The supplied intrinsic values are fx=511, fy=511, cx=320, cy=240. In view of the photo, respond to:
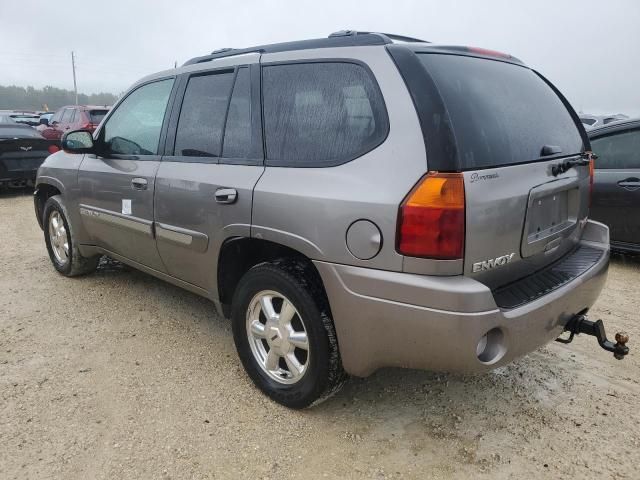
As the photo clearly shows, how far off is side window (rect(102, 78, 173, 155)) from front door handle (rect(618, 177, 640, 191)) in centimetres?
421

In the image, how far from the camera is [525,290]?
2.30 m

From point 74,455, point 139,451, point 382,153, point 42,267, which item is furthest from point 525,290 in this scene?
point 42,267

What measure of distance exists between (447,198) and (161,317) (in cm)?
267

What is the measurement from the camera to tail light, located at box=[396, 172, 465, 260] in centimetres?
200

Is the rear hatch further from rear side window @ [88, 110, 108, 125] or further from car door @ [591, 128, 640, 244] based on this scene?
rear side window @ [88, 110, 108, 125]

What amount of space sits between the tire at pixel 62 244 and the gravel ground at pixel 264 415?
2.85 feet

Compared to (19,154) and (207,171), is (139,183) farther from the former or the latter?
(19,154)

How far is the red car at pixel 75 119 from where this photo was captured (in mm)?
12961

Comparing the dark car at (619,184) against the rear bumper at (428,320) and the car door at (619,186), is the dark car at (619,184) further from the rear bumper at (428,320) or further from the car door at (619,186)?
the rear bumper at (428,320)

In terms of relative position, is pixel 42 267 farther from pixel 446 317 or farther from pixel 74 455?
pixel 446 317

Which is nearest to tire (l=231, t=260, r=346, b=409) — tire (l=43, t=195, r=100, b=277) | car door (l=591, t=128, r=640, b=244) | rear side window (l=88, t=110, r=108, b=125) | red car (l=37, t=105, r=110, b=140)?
tire (l=43, t=195, r=100, b=277)

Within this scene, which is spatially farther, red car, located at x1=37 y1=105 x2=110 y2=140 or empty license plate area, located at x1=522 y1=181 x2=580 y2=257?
red car, located at x1=37 y1=105 x2=110 y2=140

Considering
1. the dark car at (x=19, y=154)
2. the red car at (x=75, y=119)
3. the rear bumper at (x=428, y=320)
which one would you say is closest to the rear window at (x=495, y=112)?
the rear bumper at (x=428, y=320)

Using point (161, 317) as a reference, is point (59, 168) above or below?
above
